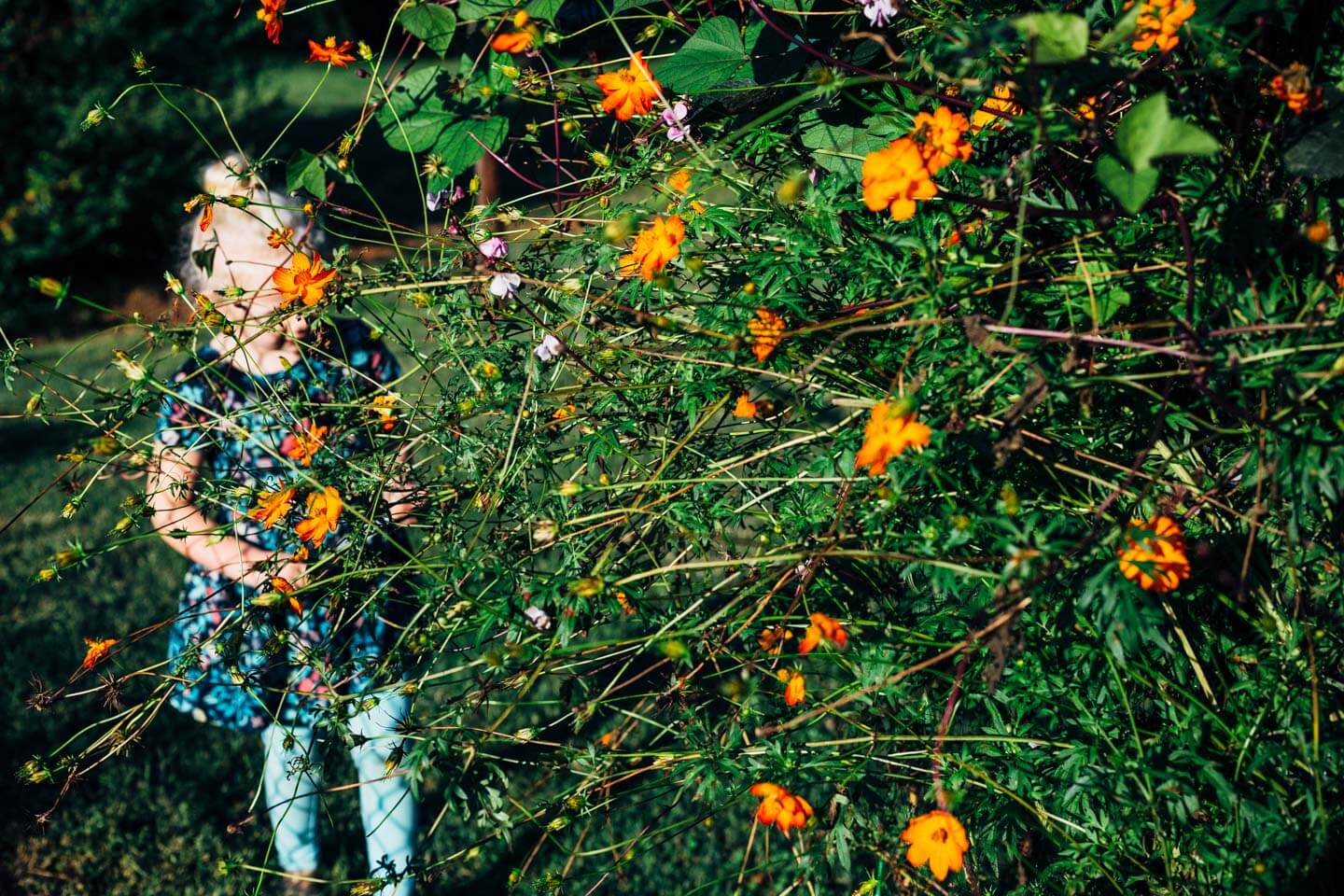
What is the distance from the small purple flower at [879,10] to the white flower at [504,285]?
18.8 inches

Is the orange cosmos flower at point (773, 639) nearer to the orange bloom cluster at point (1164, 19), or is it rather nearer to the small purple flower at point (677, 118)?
the small purple flower at point (677, 118)

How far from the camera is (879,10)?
3.62 feet

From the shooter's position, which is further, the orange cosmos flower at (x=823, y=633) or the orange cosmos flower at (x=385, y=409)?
the orange cosmos flower at (x=385, y=409)

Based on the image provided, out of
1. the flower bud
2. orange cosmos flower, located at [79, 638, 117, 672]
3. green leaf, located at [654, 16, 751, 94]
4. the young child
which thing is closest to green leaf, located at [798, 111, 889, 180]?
green leaf, located at [654, 16, 751, 94]

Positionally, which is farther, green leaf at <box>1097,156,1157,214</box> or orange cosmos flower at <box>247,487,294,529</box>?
orange cosmos flower at <box>247,487,294,529</box>

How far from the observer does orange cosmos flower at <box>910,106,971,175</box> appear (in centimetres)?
100

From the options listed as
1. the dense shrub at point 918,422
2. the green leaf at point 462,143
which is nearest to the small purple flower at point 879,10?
the dense shrub at point 918,422

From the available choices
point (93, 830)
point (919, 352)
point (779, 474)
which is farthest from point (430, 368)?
point (93, 830)

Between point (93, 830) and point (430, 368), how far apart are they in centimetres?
229

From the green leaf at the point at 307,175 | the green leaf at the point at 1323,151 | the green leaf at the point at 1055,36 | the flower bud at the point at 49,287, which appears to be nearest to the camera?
the green leaf at the point at 1055,36

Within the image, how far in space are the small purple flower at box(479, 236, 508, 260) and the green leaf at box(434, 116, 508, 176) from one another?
0.10 meters

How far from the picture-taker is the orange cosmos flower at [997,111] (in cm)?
102

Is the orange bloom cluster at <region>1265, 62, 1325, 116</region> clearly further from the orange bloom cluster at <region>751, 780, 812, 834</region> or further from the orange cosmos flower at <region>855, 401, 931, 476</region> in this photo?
the orange bloom cluster at <region>751, 780, 812, 834</region>

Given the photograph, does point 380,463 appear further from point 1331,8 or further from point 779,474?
point 1331,8
